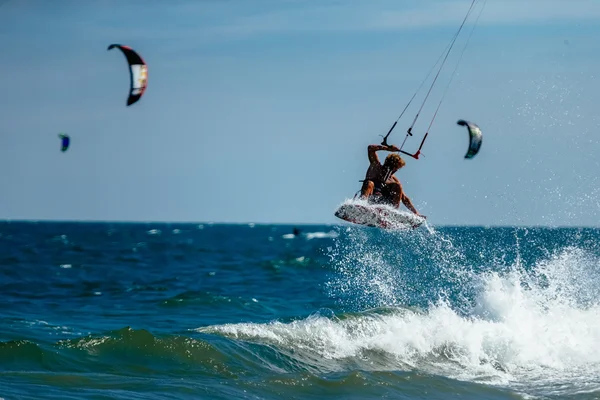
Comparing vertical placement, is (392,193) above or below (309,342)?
above

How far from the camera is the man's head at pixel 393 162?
15398mm

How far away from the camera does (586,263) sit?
23172 millimetres

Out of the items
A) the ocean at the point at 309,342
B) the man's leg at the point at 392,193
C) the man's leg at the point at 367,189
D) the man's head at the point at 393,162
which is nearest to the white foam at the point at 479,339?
the ocean at the point at 309,342

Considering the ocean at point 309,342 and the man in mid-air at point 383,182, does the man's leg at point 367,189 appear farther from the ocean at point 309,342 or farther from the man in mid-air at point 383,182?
the ocean at point 309,342

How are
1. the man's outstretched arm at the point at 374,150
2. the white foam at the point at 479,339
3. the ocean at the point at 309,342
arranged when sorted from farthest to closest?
the man's outstretched arm at the point at 374,150 → the white foam at the point at 479,339 → the ocean at the point at 309,342

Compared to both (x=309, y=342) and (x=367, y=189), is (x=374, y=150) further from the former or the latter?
(x=309, y=342)

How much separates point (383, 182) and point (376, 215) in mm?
613

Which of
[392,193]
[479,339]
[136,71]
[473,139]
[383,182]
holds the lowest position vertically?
[479,339]

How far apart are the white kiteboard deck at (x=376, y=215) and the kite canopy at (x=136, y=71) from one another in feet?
13.7

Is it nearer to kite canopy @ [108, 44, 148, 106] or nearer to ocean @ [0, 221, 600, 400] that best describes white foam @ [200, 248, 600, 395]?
ocean @ [0, 221, 600, 400]

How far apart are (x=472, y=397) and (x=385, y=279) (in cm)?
1944

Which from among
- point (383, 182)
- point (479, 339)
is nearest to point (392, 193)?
point (383, 182)

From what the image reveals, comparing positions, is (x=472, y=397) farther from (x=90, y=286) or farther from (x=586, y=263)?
(x=90, y=286)

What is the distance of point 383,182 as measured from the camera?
15602mm
